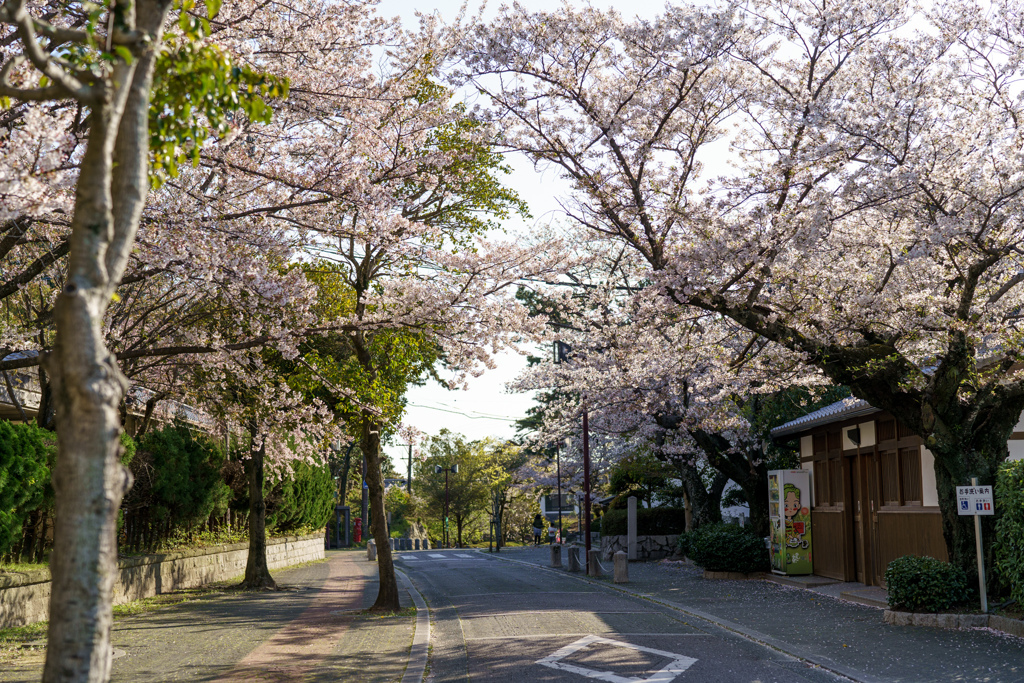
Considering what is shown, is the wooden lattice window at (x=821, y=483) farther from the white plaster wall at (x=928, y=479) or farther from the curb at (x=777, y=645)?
the curb at (x=777, y=645)

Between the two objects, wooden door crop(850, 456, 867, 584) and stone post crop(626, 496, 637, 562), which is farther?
stone post crop(626, 496, 637, 562)

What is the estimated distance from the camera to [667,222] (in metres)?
12.3

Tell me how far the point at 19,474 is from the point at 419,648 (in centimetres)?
600

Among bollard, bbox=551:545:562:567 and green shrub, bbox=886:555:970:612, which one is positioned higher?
green shrub, bbox=886:555:970:612

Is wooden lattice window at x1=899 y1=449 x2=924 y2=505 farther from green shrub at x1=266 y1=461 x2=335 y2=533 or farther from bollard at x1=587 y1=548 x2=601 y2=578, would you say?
green shrub at x1=266 y1=461 x2=335 y2=533

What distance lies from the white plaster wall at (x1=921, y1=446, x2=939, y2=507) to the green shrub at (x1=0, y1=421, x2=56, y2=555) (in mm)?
14030

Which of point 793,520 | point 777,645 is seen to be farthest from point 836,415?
point 777,645

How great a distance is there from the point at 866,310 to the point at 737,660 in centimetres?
548

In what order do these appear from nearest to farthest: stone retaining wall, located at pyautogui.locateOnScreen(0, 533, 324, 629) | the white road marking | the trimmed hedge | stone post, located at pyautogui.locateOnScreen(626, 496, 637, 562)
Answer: the white road marking
stone retaining wall, located at pyautogui.locateOnScreen(0, 533, 324, 629)
stone post, located at pyautogui.locateOnScreen(626, 496, 637, 562)
the trimmed hedge

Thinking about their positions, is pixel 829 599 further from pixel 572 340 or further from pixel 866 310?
pixel 572 340

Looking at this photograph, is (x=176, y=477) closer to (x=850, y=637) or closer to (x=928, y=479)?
(x=850, y=637)

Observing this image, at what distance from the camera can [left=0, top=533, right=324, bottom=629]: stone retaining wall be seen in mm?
12180

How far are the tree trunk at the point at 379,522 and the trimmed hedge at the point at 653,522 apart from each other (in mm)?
17263

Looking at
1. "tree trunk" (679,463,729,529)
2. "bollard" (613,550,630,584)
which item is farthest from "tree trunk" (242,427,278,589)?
"tree trunk" (679,463,729,529)
